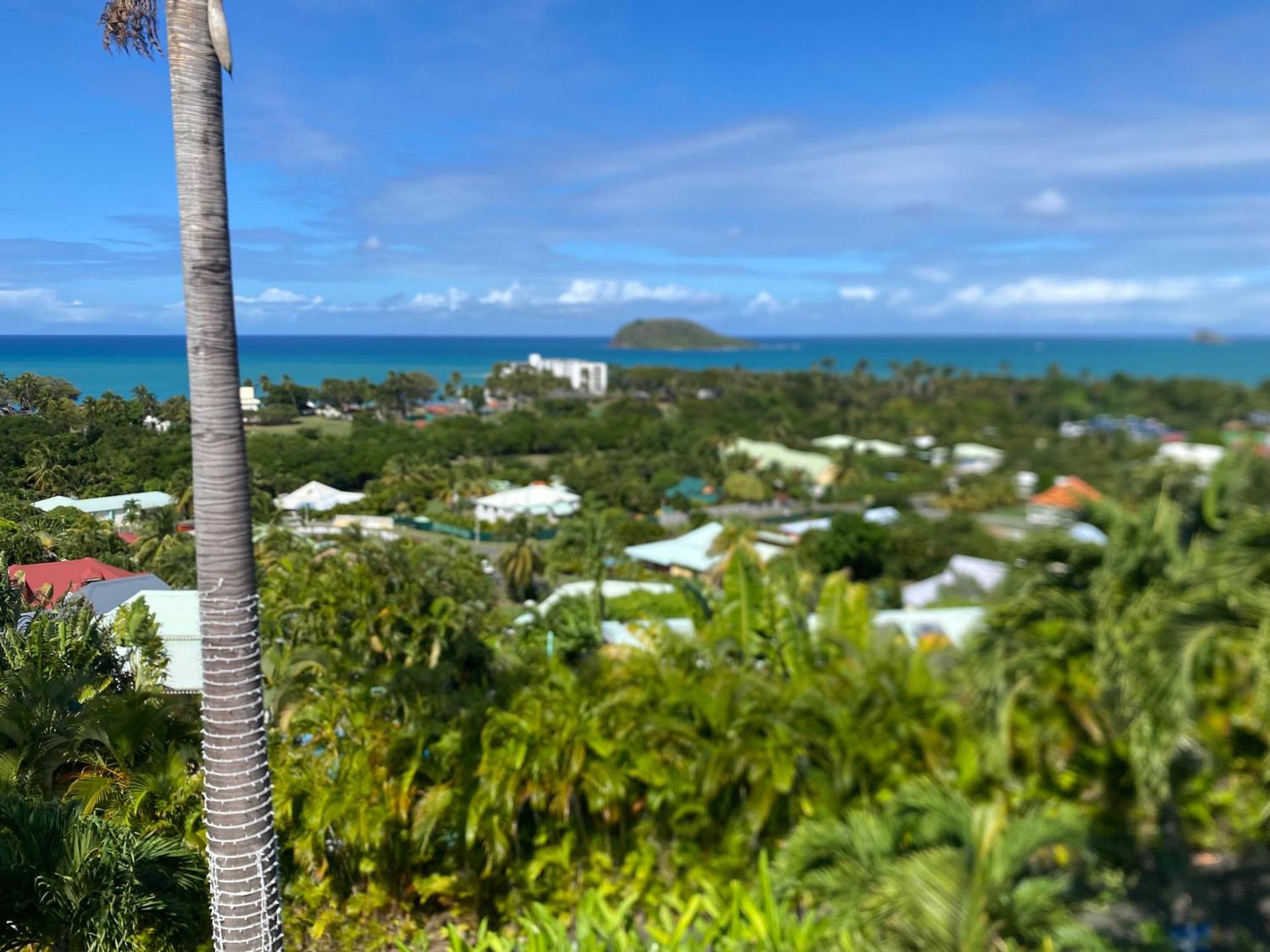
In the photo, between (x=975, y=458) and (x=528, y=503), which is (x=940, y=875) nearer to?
(x=975, y=458)

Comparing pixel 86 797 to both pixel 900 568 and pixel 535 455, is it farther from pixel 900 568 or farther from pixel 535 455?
pixel 535 455

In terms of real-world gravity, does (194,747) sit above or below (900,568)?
above

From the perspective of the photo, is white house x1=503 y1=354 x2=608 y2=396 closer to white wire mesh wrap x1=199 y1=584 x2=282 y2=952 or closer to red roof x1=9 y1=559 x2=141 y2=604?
red roof x1=9 y1=559 x2=141 y2=604

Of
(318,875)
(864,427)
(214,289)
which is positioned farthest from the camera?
(864,427)

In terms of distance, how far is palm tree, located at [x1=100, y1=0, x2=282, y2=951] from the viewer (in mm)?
2551

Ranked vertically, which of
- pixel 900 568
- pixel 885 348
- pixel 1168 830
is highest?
pixel 885 348

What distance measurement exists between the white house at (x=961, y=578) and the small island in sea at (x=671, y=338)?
90.4 meters

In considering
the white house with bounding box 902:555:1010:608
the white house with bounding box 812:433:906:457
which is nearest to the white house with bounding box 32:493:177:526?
the white house with bounding box 902:555:1010:608

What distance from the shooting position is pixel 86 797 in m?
3.91

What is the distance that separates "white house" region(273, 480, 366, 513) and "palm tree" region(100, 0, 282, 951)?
145 inches

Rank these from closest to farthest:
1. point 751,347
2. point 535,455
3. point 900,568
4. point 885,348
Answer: point 885,348 → point 900,568 → point 535,455 → point 751,347

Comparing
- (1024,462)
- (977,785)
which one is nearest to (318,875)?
(977,785)

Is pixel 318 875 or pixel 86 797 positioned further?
pixel 318 875

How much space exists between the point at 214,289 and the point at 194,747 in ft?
9.51
